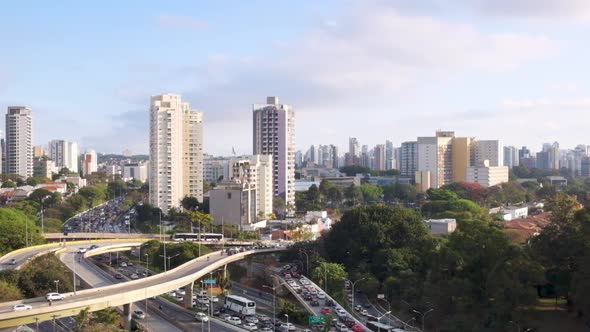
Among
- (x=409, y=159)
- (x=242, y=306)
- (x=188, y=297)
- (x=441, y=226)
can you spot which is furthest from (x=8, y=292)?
(x=409, y=159)

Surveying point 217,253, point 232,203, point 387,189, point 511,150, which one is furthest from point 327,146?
point 217,253

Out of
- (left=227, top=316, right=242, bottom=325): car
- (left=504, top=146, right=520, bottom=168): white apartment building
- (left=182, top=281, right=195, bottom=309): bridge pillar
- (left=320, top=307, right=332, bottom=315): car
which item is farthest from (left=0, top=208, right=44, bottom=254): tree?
(left=504, top=146, right=520, bottom=168): white apartment building

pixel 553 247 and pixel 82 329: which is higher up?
pixel 553 247

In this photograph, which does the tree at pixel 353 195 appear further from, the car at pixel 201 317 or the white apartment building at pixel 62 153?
the white apartment building at pixel 62 153

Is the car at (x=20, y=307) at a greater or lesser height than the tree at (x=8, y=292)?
greater

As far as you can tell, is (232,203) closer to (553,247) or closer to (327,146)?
(553,247)

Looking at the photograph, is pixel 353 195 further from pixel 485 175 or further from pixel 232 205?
pixel 232 205

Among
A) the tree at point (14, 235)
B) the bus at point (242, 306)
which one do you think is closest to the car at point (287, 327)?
the bus at point (242, 306)

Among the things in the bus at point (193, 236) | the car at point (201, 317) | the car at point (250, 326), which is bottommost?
the car at point (250, 326)
